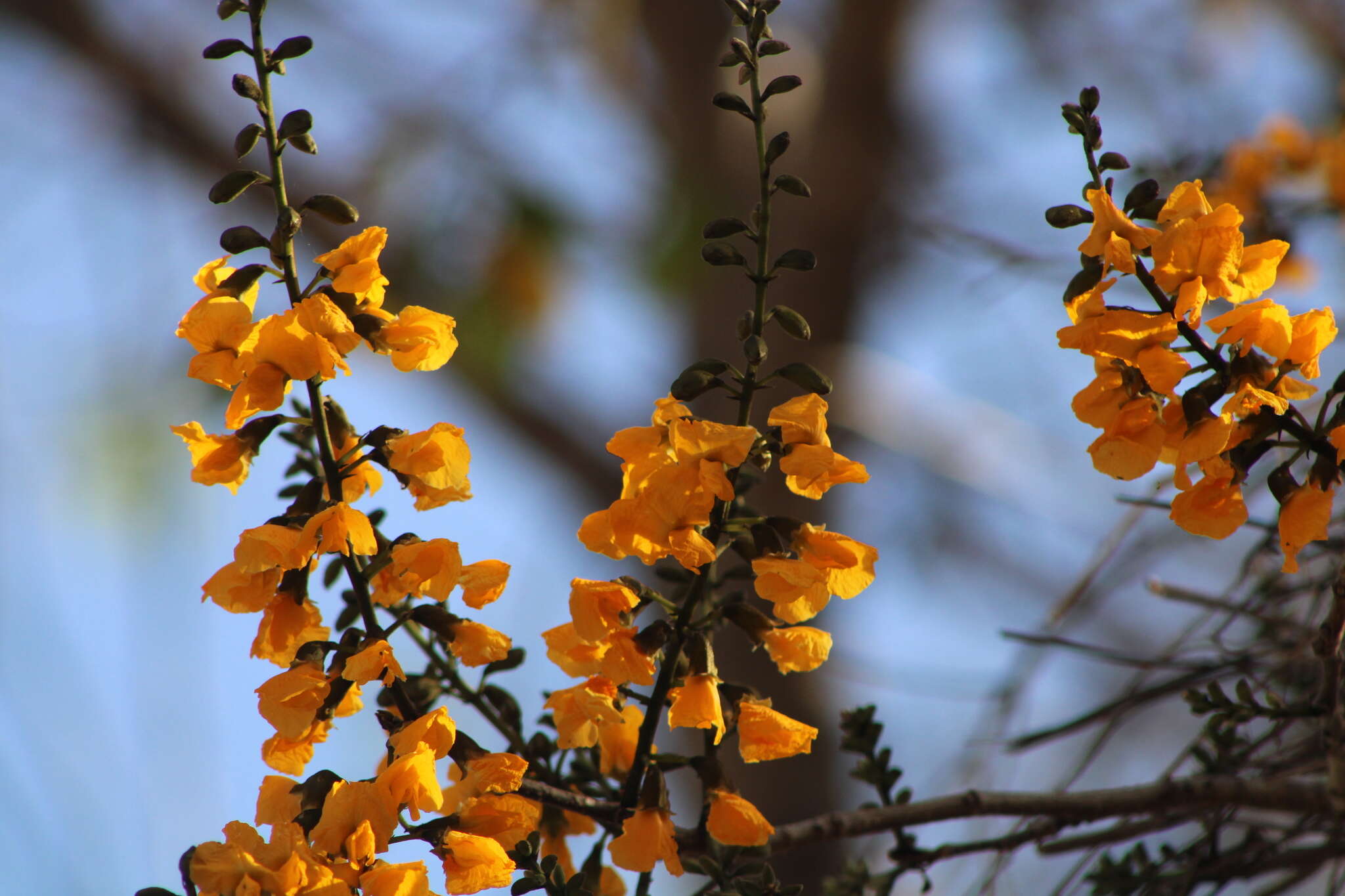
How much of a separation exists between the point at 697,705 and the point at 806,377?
0.17m

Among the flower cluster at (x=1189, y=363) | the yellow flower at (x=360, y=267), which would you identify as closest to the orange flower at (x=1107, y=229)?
the flower cluster at (x=1189, y=363)

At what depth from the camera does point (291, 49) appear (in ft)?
2.06

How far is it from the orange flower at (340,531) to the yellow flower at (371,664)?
0.05 metres

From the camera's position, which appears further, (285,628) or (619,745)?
(619,745)

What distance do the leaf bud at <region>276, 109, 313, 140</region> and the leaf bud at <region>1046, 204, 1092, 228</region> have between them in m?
0.37

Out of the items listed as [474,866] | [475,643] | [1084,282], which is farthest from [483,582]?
[1084,282]

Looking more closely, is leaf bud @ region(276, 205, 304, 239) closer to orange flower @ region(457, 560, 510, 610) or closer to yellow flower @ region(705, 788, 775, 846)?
orange flower @ region(457, 560, 510, 610)

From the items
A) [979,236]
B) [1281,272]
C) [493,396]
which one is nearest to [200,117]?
[493,396]

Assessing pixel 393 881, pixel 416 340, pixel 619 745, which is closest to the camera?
pixel 393 881

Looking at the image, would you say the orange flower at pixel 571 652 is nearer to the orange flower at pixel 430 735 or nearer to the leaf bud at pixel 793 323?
the orange flower at pixel 430 735

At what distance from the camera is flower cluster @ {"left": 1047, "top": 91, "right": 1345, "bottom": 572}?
22.9 inches

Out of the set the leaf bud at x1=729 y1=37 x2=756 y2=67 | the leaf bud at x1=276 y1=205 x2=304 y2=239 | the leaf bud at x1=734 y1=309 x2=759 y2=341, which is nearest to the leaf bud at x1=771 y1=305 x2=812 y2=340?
the leaf bud at x1=734 y1=309 x2=759 y2=341

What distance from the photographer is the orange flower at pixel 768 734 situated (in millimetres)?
622

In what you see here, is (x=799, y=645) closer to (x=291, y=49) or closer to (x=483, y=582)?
(x=483, y=582)
